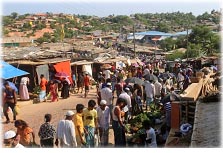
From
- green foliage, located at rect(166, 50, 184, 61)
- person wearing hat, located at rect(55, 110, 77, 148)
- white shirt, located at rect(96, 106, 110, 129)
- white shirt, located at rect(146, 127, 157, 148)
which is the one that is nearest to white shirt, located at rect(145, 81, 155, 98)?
white shirt, located at rect(96, 106, 110, 129)

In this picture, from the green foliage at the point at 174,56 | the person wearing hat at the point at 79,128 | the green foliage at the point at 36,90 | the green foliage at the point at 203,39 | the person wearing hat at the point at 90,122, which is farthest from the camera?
the green foliage at the point at 203,39

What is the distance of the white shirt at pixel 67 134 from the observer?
594 cm

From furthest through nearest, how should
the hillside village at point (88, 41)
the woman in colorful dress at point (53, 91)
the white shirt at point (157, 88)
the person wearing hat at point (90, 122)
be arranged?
the hillside village at point (88, 41) < the woman in colorful dress at point (53, 91) < the white shirt at point (157, 88) < the person wearing hat at point (90, 122)

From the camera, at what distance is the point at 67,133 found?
5980mm

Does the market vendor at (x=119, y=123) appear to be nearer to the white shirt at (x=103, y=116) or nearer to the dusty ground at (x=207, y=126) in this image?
the white shirt at (x=103, y=116)

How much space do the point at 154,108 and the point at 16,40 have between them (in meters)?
32.3

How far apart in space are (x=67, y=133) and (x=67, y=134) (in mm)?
16

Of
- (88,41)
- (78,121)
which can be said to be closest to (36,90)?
(78,121)

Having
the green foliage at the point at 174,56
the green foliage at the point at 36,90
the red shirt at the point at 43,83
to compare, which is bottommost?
the green foliage at the point at 174,56

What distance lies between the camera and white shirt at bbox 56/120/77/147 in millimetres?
5941

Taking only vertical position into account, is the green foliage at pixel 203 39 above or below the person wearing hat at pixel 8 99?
below

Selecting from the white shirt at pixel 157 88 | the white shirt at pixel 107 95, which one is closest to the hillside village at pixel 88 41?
the white shirt at pixel 157 88

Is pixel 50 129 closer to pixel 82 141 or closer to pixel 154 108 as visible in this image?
pixel 82 141
